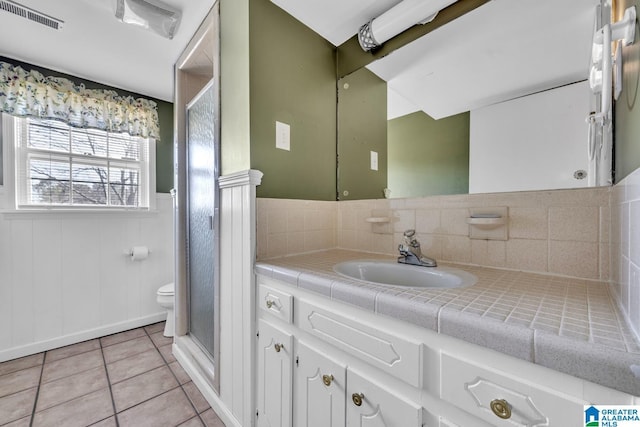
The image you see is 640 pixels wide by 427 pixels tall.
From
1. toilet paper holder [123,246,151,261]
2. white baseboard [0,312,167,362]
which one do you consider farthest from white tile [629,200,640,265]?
white baseboard [0,312,167,362]

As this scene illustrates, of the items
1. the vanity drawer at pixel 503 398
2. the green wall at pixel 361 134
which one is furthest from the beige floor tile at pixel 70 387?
the vanity drawer at pixel 503 398

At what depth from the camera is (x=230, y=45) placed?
1370 mm

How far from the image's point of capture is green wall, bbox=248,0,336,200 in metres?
1.28

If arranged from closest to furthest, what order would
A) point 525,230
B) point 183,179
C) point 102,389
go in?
point 525,230
point 102,389
point 183,179

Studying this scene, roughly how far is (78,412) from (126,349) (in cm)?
69

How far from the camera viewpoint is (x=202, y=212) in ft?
5.68

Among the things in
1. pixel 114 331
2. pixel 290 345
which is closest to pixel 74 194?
pixel 114 331

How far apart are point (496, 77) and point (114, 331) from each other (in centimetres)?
328

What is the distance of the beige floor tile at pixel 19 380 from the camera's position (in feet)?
5.11

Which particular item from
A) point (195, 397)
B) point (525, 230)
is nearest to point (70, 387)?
point (195, 397)

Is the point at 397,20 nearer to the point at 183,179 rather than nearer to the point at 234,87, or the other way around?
the point at 234,87

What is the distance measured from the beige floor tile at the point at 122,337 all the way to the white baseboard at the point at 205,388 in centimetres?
53

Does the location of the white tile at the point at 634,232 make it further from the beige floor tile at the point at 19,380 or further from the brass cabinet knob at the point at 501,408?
the beige floor tile at the point at 19,380

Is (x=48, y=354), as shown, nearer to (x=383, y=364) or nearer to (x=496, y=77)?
(x=383, y=364)
